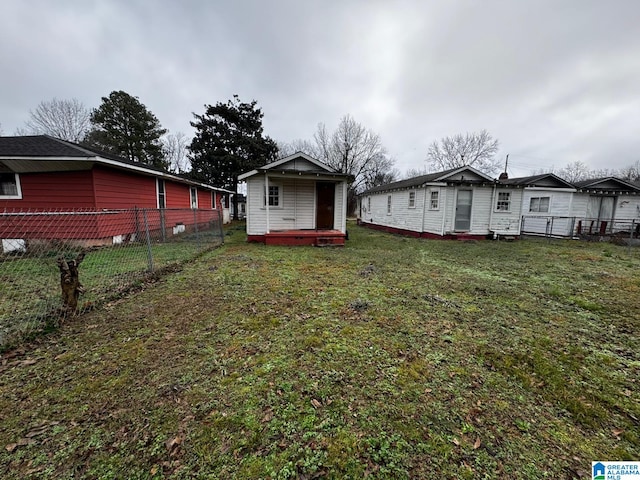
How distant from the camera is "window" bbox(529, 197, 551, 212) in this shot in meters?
14.9

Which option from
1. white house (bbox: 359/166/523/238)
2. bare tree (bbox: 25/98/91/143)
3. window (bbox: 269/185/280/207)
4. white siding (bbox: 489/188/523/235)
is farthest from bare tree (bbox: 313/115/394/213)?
bare tree (bbox: 25/98/91/143)

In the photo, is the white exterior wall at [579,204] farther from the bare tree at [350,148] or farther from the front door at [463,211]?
the bare tree at [350,148]

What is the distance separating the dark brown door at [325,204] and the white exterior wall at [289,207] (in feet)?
0.64

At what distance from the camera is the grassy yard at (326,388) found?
63.2 inches

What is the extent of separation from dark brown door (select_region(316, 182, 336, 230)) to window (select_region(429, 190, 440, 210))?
504cm

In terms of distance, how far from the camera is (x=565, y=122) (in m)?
25.3

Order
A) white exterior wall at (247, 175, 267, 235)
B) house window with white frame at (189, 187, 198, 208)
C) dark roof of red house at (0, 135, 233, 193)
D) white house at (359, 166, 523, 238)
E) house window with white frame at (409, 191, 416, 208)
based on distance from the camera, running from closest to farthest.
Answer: dark roof of red house at (0, 135, 233, 193)
white exterior wall at (247, 175, 267, 235)
white house at (359, 166, 523, 238)
house window with white frame at (409, 191, 416, 208)
house window with white frame at (189, 187, 198, 208)

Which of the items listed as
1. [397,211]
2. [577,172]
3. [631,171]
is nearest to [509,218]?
[397,211]

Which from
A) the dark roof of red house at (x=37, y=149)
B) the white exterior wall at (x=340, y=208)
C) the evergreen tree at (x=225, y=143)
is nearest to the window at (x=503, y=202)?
the white exterior wall at (x=340, y=208)

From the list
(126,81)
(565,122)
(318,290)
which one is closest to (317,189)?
(318,290)

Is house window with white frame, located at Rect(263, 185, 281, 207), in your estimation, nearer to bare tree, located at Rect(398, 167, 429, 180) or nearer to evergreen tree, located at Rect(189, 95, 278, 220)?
evergreen tree, located at Rect(189, 95, 278, 220)

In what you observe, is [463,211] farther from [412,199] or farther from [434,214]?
[412,199]

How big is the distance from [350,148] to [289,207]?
75.3 feet

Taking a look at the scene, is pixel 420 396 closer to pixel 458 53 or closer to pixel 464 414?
pixel 464 414
